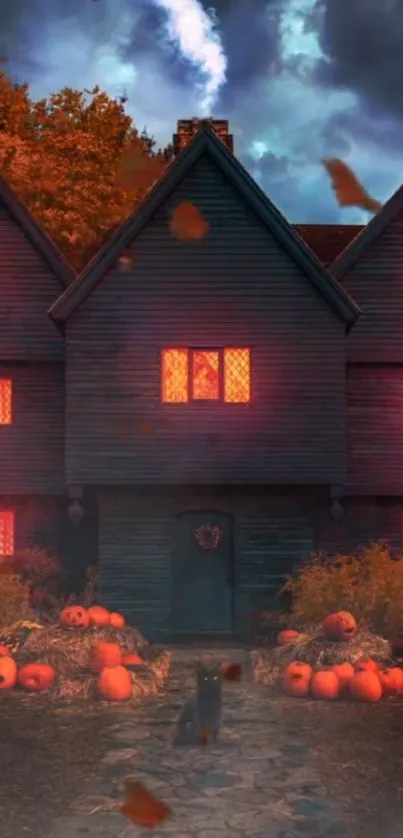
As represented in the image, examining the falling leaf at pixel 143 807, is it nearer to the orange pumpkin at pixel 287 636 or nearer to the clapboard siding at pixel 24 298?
the orange pumpkin at pixel 287 636

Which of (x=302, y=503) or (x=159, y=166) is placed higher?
(x=159, y=166)

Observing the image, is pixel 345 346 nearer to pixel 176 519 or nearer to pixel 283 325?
pixel 283 325

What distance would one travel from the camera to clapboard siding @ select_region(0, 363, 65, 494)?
1071 inches

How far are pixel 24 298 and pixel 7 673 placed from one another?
11.3 m

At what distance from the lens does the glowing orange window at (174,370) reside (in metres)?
25.6

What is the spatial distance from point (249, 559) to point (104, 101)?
2276 centimetres

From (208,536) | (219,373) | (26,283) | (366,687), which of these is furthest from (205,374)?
(366,687)

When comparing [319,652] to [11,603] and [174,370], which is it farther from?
[174,370]

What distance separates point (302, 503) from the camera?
85.2 ft

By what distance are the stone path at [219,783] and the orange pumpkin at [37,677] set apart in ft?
6.46

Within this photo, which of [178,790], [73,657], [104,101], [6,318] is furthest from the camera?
[104,101]

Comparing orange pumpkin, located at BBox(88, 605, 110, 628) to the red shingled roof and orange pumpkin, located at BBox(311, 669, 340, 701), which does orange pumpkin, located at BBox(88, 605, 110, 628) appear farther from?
the red shingled roof

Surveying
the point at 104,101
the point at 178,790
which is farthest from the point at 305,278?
the point at 104,101

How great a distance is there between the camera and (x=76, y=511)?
83.8ft
